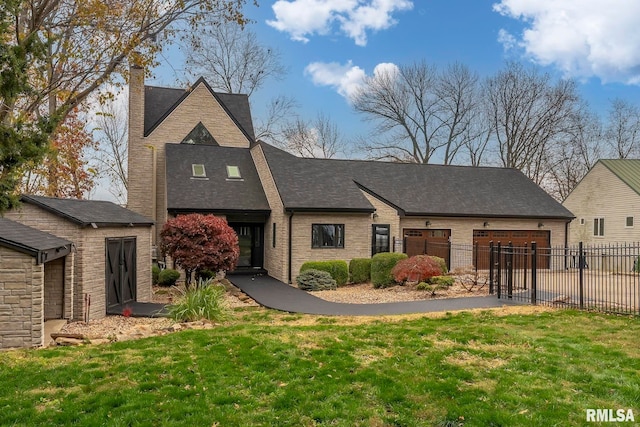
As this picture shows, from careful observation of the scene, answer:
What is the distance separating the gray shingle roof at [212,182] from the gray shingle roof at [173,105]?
2119 millimetres

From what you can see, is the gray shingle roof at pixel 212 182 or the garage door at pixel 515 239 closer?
the gray shingle roof at pixel 212 182

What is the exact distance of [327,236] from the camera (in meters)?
19.3

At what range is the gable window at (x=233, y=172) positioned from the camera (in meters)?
22.1

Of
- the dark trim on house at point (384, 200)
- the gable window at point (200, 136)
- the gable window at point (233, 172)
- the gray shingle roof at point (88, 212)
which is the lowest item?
the gray shingle roof at point (88, 212)

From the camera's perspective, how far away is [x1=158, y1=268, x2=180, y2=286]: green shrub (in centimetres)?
1805

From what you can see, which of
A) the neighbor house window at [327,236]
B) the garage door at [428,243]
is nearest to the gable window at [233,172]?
the neighbor house window at [327,236]

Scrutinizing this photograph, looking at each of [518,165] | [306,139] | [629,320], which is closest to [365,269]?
[629,320]

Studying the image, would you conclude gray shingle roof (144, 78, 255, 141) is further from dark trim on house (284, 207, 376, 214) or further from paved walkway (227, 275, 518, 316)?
paved walkway (227, 275, 518, 316)

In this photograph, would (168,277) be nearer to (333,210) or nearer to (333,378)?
(333,210)

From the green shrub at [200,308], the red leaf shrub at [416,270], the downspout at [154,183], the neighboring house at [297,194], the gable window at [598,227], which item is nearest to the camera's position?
the green shrub at [200,308]

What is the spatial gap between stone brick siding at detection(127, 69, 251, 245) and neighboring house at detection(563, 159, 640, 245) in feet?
78.4

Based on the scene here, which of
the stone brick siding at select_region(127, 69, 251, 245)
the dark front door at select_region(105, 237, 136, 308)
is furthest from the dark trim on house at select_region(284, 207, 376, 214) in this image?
the stone brick siding at select_region(127, 69, 251, 245)

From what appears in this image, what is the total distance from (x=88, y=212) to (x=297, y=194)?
8565 millimetres

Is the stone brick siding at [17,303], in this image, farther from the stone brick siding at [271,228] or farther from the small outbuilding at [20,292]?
the stone brick siding at [271,228]
